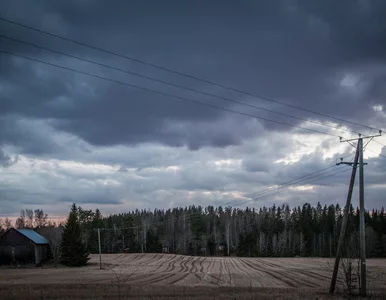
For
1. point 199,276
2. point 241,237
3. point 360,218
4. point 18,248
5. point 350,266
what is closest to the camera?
point 350,266

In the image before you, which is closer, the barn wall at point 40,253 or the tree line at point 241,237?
the barn wall at point 40,253

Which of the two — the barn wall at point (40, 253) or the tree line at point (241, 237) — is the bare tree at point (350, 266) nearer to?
the barn wall at point (40, 253)

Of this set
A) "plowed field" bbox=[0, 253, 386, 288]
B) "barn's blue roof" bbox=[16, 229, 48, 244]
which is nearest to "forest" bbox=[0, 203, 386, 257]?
"barn's blue roof" bbox=[16, 229, 48, 244]

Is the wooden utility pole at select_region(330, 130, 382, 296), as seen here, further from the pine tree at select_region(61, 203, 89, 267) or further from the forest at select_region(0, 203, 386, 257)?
the forest at select_region(0, 203, 386, 257)

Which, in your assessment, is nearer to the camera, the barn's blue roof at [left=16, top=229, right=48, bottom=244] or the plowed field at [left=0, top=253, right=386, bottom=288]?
the plowed field at [left=0, top=253, right=386, bottom=288]

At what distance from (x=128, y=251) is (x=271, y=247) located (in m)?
49.0

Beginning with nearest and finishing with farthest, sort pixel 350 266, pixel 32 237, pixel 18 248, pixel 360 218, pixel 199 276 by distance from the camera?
pixel 350 266 → pixel 360 218 → pixel 199 276 → pixel 18 248 → pixel 32 237

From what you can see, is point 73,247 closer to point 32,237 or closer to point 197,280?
point 32,237

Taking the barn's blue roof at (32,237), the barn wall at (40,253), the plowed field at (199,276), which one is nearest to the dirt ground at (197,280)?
the plowed field at (199,276)

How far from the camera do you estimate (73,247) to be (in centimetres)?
8400

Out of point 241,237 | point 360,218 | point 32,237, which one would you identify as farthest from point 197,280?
point 241,237

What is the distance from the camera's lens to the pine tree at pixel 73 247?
82562 millimetres

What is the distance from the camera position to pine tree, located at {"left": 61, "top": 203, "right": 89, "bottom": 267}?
82562 millimetres

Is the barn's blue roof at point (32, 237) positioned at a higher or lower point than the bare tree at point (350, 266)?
lower
